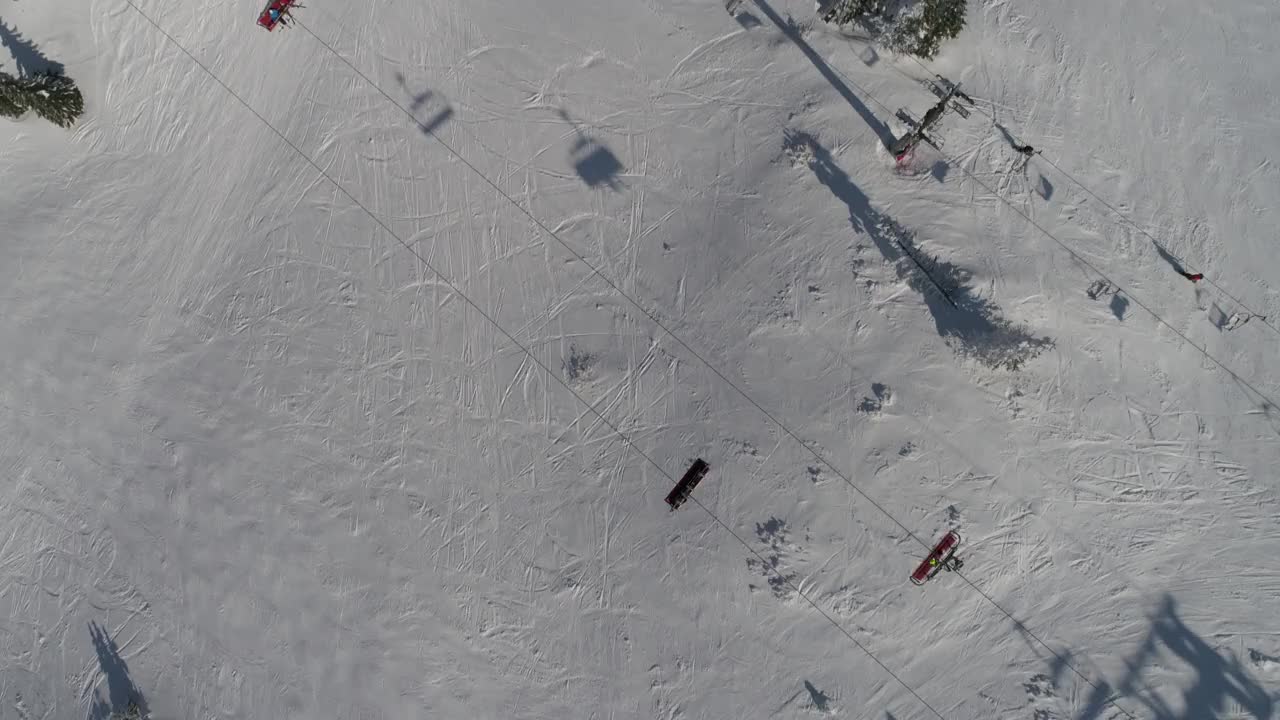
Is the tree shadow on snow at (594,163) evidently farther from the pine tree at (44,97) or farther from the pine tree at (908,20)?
the pine tree at (44,97)

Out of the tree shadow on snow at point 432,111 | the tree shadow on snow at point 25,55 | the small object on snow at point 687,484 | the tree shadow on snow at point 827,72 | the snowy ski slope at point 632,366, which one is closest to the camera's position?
the snowy ski slope at point 632,366

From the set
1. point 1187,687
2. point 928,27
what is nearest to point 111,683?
point 928,27

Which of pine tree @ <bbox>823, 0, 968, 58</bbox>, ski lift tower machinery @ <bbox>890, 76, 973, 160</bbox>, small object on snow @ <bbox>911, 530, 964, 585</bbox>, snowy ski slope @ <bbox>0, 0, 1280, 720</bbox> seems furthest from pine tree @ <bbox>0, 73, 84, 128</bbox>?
small object on snow @ <bbox>911, 530, 964, 585</bbox>

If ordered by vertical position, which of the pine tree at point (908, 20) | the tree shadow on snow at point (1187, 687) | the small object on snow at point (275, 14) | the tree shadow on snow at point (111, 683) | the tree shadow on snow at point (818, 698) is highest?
the pine tree at point (908, 20)

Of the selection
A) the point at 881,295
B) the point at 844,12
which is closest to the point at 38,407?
the point at 881,295

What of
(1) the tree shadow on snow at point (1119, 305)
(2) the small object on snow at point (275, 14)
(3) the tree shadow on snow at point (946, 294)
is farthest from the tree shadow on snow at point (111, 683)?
(1) the tree shadow on snow at point (1119, 305)

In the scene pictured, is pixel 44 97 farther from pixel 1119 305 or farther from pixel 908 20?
pixel 1119 305

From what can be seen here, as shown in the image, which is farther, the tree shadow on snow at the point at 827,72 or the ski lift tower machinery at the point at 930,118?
the tree shadow on snow at the point at 827,72

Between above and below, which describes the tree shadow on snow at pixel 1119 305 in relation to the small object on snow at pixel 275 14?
above
